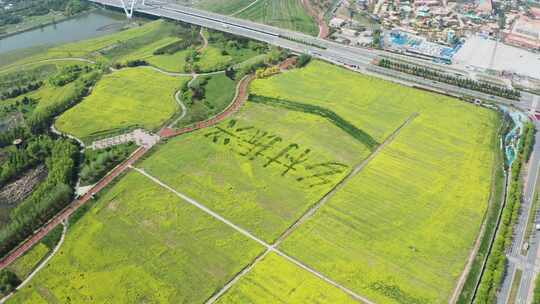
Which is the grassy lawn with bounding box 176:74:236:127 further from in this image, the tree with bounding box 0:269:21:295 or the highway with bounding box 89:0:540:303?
the tree with bounding box 0:269:21:295

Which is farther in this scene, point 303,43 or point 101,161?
point 303,43

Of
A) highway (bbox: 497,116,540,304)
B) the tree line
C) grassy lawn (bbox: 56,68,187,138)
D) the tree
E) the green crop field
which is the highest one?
the green crop field

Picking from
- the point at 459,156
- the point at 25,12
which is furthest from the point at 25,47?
the point at 459,156

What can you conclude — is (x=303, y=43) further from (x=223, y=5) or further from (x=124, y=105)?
(x=124, y=105)

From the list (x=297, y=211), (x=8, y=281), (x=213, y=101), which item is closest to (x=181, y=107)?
(x=213, y=101)

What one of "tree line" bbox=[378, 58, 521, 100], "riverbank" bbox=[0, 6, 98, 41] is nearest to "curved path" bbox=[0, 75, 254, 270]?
"tree line" bbox=[378, 58, 521, 100]

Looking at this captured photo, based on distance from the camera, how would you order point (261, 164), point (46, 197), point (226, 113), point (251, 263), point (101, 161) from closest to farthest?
1. point (251, 263)
2. point (46, 197)
3. point (261, 164)
4. point (101, 161)
5. point (226, 113)

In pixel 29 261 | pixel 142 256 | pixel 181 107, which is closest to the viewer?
pixel 142 256
